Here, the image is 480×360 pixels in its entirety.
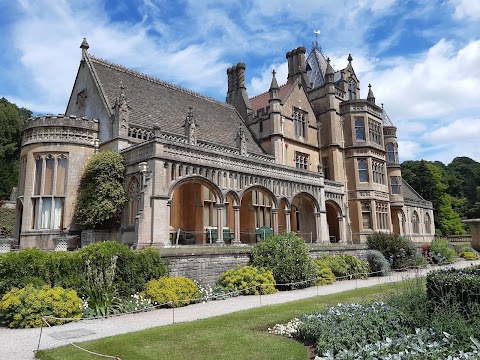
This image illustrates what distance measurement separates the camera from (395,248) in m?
23.0

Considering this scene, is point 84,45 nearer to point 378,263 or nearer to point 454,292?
point 378,263

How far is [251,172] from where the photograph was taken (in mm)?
24984

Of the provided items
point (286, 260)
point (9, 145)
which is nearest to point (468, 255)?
point (286, 260)

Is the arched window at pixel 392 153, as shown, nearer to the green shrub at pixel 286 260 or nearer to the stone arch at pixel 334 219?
the stone arch at pixel 334 219

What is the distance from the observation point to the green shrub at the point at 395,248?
2305 cm

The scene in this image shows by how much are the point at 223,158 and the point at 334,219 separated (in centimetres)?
1637

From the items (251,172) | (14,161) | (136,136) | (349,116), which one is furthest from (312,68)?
(14,161)

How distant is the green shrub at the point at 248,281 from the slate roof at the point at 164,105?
12.7 m

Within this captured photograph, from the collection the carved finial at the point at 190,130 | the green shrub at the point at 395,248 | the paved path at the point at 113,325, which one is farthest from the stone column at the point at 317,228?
the paved path at the point at 113,325

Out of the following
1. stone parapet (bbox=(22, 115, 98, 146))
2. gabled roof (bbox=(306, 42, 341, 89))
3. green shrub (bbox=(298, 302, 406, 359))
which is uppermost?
gabled roof (bbox=(306, 42, 341, 89))

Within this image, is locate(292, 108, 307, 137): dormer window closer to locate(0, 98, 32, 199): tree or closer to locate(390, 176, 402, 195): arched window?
locate(390, 176, 402, 195): arched window

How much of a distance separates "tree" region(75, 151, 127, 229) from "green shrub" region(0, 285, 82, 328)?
1043 cm

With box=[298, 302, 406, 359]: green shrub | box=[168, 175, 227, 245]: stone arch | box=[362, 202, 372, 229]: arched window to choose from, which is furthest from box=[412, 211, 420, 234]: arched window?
box=[298, 302, 406, 359]: green shrub

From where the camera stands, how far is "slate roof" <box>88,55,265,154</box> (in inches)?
1032
